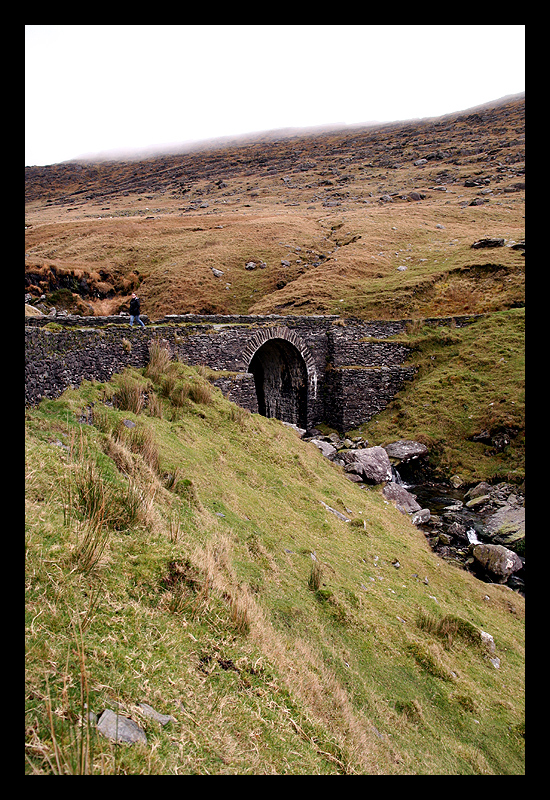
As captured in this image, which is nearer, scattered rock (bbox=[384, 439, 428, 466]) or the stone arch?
scattered rock (bbox=[384, 439, 428, 466])

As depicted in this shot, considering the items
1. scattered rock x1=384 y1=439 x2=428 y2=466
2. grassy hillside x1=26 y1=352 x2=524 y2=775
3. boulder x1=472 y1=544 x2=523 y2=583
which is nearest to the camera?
grassy hillside x1=26 y1=352 x2=524 y2=775

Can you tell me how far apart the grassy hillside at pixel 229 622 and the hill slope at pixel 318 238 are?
2313 centimetres

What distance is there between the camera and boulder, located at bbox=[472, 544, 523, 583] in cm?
1265

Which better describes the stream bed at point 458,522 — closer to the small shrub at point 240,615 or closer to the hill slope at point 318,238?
the small shrub at point 240,615

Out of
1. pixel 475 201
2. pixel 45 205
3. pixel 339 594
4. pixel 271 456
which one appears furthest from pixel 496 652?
pixel 45 205

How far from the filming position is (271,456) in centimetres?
1252

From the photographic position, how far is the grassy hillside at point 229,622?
321 cm

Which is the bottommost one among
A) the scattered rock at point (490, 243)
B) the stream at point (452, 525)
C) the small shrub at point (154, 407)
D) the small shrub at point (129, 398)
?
the stream at point (452, 525)

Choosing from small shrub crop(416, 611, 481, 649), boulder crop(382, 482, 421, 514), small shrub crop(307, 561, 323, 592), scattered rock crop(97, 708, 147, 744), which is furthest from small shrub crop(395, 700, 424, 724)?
boulder crop(382, 482, 421, 514)

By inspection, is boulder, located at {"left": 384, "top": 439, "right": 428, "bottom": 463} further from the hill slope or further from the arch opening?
the hill slope

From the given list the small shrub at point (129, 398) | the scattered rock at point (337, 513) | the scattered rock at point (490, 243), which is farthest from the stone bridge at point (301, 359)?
the scattered rock at point (490, 243)

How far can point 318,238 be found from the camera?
47219 millimetres

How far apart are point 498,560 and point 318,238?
40.4m

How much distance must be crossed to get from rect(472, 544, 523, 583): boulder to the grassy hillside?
1.07 meters
